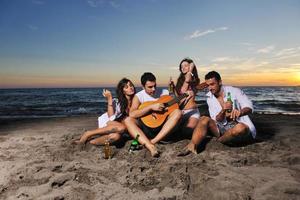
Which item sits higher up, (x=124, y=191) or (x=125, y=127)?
(x=125, y=127)

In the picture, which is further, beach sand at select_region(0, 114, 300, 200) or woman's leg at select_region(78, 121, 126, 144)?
woman's leg at select_region(78, 121, 126, 144)

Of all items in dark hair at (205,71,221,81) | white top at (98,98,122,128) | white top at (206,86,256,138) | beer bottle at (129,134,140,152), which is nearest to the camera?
white top at (206,86,256,138)

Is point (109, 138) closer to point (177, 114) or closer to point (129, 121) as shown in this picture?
point (129, 121)

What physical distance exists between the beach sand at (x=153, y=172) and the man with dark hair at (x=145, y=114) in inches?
9.8

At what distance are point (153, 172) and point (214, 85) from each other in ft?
6.39

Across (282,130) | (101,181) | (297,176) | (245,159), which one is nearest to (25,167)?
(101,181)

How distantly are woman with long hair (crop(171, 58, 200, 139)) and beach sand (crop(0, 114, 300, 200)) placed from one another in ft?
1.43

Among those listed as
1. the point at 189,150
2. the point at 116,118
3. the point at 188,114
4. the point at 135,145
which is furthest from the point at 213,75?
the point at 116,118

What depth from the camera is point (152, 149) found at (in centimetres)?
455

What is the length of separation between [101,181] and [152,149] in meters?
1.22

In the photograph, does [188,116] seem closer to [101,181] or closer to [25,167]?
[101,181]

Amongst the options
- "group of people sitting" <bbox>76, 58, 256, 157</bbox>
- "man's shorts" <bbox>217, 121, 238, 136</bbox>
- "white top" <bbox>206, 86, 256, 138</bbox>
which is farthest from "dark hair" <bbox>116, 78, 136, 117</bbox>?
"man's shorts" <bbox>217, 121, 238, 136</bbox>

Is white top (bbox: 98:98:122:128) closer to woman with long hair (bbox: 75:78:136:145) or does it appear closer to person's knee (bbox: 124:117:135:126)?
woman with long hair (bbox: 75:78:136:145)

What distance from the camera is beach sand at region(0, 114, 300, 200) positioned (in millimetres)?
3186
